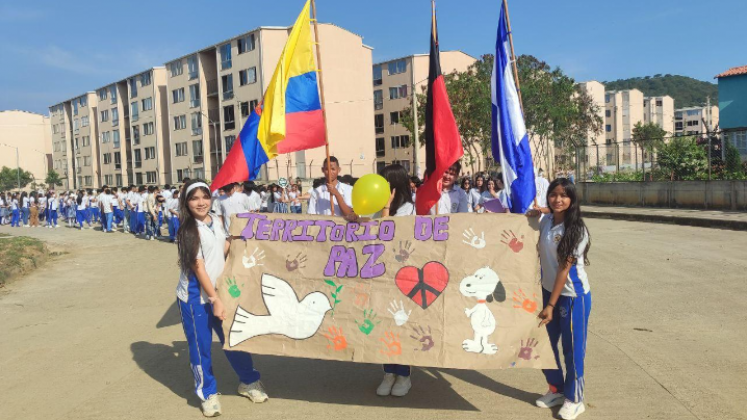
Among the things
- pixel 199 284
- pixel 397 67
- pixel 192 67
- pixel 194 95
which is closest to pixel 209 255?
pixel 199 284

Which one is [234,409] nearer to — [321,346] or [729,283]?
[321,346]

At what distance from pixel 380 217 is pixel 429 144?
1.08 meters

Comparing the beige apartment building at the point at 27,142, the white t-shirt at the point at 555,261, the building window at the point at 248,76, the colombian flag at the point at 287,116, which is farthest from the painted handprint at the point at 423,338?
the beige apartment building at the point at 27,142

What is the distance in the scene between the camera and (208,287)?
4.19m

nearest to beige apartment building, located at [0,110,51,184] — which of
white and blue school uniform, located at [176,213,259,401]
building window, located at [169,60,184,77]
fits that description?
building window, located at [169,60,184,77]

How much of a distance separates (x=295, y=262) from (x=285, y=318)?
0.45 metres

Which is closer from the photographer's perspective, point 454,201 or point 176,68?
point 454,201

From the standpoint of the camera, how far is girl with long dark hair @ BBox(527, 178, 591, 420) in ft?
12.7

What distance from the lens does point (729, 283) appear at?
796cm

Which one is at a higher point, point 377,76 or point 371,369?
point 377,76

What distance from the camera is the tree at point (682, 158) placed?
68.7 feet

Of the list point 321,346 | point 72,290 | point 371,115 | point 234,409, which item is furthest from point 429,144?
point 371,115

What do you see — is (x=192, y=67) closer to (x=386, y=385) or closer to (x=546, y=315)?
(x=386, y=385)

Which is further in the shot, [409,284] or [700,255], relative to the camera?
[700,255]
